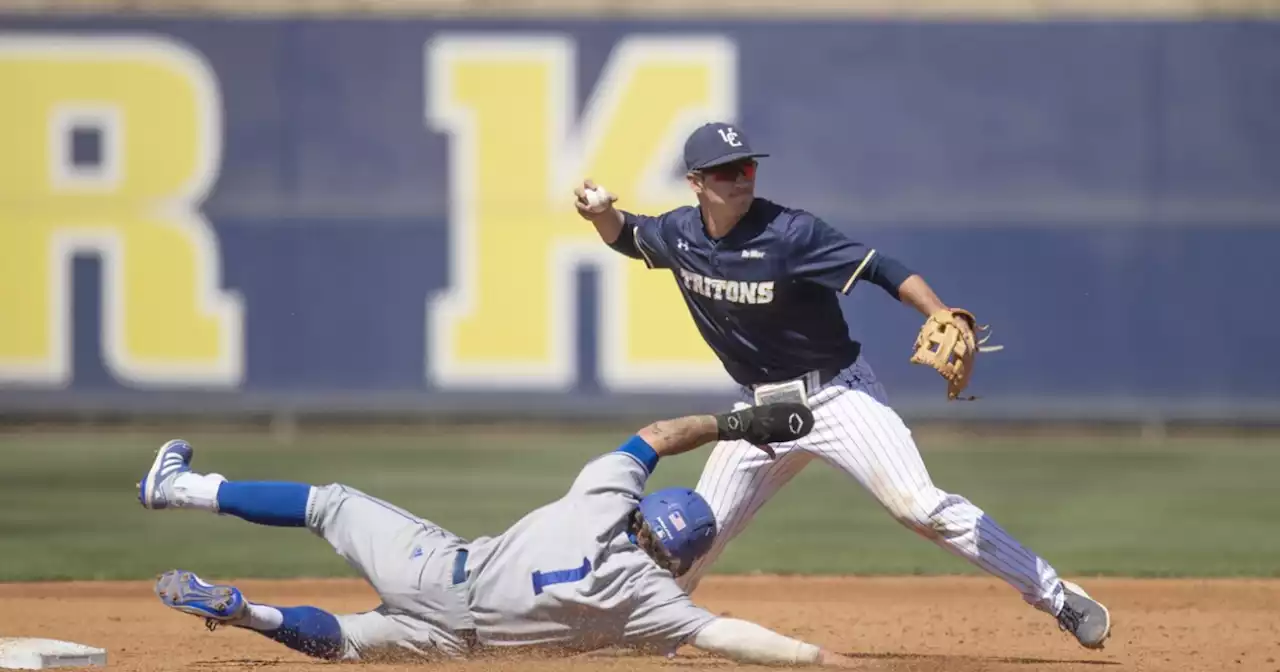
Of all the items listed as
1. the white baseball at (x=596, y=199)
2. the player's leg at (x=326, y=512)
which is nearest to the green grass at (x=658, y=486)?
the white baseball at (x=596, y=199)

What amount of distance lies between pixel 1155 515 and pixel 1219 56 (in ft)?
18.7

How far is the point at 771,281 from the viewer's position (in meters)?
6.48

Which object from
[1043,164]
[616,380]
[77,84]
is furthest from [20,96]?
[1043,164]

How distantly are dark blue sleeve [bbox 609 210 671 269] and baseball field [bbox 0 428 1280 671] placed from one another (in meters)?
1.47

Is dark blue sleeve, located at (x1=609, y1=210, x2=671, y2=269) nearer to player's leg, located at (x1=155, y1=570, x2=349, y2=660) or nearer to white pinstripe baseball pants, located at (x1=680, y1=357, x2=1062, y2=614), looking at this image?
white pinstripe baseball pants, located at (x1=680, y1=357, x2=1062, y2=614)

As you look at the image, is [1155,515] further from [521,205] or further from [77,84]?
[77,84]

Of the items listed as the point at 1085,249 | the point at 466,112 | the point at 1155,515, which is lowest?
the point at 1155,515

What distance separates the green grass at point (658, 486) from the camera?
1022 cm

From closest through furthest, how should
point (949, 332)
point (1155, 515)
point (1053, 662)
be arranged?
point (949, 332)
point (1053, 662)
point (1155, 515)

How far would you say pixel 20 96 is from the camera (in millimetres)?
16422

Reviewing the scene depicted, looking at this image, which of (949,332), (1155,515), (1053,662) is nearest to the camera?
Result: (949,332)

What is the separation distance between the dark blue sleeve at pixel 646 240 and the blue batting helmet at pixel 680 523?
4.30ft

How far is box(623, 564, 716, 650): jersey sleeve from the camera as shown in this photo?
5715mm

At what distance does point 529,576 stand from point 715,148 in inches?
65.4
